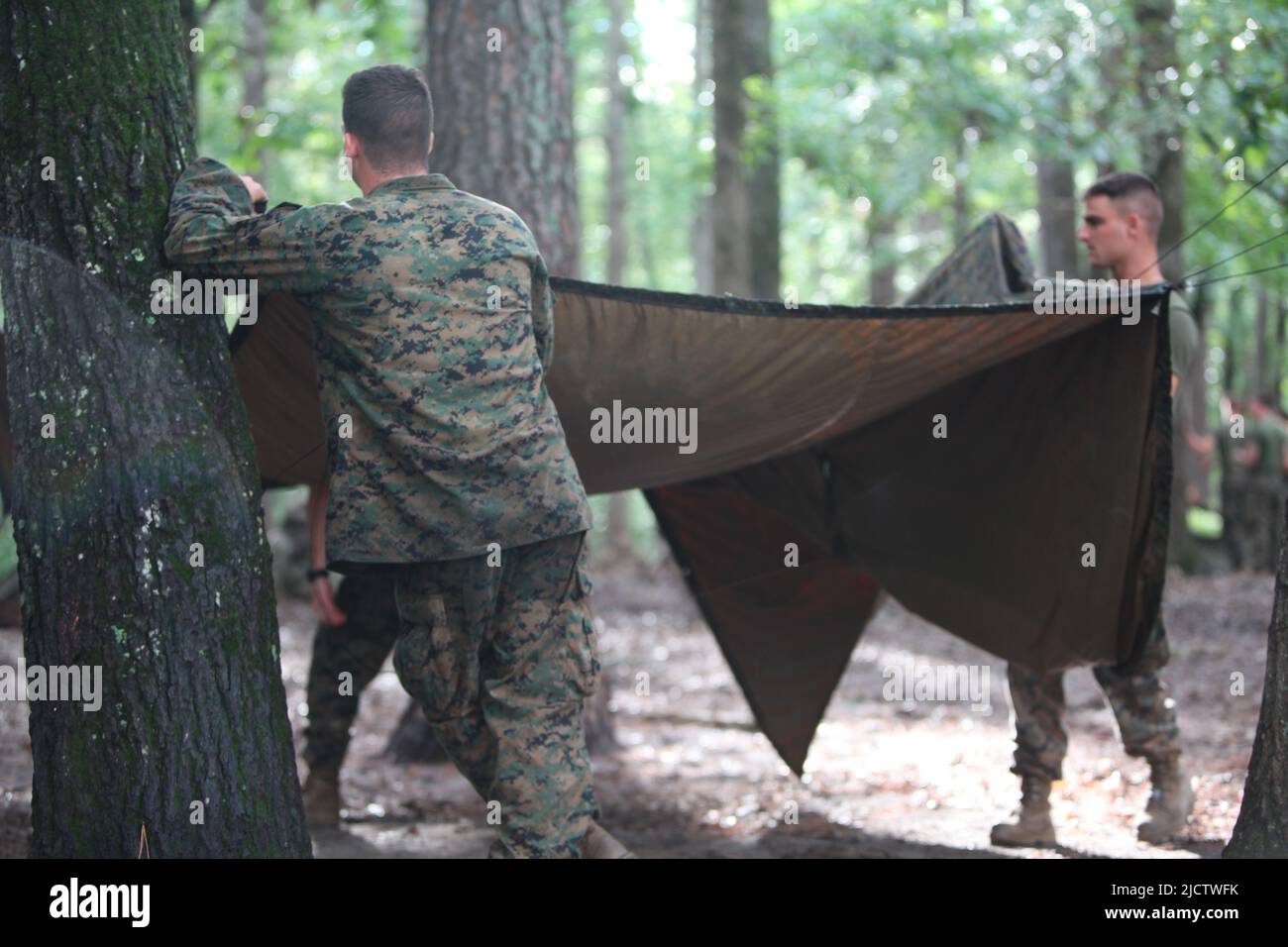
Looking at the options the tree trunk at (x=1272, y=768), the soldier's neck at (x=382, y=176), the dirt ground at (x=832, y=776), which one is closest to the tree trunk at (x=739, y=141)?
the dirt ground at (x=832, y=776)

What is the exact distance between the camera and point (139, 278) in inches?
117

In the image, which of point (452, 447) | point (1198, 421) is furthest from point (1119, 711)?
point (1198, 421)

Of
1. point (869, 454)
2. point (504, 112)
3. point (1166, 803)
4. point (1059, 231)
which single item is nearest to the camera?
point (1166, 803)

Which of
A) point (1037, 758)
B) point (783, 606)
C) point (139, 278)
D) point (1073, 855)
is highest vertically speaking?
point (139, 278)

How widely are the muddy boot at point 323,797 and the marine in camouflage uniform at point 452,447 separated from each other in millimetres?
1361

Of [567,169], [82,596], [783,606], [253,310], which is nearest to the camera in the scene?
[82,596]

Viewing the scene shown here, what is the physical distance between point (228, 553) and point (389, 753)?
301 centimetres

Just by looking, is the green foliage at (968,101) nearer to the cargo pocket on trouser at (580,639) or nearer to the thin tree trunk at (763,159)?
the thin tree trunk at (763,159)

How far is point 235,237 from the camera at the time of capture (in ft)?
9.79

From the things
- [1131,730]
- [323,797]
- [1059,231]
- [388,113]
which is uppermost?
[1059,231]

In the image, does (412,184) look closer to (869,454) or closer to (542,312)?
(542,312)

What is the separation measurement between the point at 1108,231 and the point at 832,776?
2422 mm
